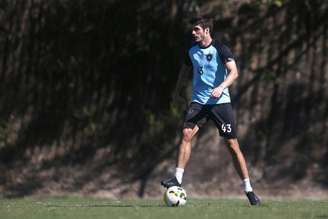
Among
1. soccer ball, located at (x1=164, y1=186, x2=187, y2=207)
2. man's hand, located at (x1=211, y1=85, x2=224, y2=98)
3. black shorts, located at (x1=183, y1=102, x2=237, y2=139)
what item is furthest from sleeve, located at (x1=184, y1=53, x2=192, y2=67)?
soccer ball, located at (x1=164, y1=186, x2=187, y2=207)

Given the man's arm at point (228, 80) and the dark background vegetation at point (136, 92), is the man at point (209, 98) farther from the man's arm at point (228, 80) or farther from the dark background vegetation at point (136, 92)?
the dark background vegetation at point (136, 92)

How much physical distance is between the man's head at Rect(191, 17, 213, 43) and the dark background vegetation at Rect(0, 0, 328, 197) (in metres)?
5.58

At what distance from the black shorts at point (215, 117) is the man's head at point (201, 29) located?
749mm

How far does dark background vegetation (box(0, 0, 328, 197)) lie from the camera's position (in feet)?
51.4

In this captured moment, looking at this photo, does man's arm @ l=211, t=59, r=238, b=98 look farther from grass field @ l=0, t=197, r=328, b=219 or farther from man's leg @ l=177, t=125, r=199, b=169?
grass field @ l=0, t=197, r=328, b=219

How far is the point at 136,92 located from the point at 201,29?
20.5 ft

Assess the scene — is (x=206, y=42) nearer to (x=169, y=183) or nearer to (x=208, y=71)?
(x=208, y=71)

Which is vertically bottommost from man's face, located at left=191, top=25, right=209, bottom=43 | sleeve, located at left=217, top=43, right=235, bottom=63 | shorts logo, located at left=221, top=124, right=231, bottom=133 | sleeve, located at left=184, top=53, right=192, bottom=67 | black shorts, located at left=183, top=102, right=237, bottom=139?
shorts logo, located at left=221, top=124, right=231, bottom=133

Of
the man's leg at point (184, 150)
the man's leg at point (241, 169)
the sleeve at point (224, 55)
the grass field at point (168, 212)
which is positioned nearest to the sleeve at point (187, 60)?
the sleeve at point (224, 55)

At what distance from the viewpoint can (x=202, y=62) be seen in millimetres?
10227

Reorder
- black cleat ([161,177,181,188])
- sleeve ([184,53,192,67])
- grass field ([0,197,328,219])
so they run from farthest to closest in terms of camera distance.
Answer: sleeve ([184,53,192,67]) → black cleat ([161,177,181,188]) → grass field ([0,197,328,219])

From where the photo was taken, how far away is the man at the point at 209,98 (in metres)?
9.98

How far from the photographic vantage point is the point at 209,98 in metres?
10.1

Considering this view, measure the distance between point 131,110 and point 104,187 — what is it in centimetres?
147
